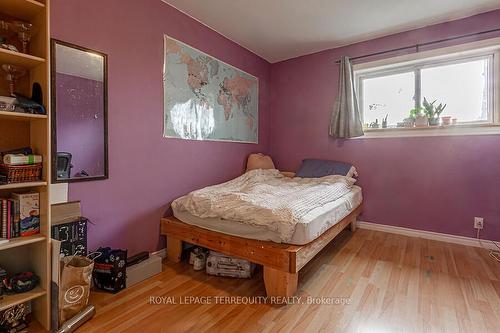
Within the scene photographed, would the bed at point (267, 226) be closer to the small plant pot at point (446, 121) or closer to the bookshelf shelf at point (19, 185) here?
the bookshelf shelf at point (19, 185)

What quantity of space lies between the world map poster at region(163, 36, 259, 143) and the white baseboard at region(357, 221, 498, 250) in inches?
77.1

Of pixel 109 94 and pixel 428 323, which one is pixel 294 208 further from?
pixel 109 94

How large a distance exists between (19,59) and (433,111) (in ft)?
11.8

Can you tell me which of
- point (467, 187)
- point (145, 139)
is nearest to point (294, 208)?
point (145, 139)

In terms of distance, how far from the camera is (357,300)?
1646 millimetres

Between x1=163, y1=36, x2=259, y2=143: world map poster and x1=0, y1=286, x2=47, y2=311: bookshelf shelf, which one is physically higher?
x1=163, y1=36, x2=259, y2=143: world map poster

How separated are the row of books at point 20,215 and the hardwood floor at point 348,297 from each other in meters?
0.63

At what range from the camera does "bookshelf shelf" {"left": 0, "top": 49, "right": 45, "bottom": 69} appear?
1.22 metres

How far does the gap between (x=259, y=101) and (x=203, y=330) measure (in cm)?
305

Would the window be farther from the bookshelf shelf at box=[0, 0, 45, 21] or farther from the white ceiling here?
the bookshelf shelf at box=[0, 0, 45, 21]

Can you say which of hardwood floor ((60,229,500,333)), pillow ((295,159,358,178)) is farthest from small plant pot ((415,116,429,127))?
hardwood floor ((60,229,500,333))

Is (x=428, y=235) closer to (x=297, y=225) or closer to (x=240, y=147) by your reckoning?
(x=297, y=225)

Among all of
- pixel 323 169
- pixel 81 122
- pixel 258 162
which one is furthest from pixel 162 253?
pixel 323 169

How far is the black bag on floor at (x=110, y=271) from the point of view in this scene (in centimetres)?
169
